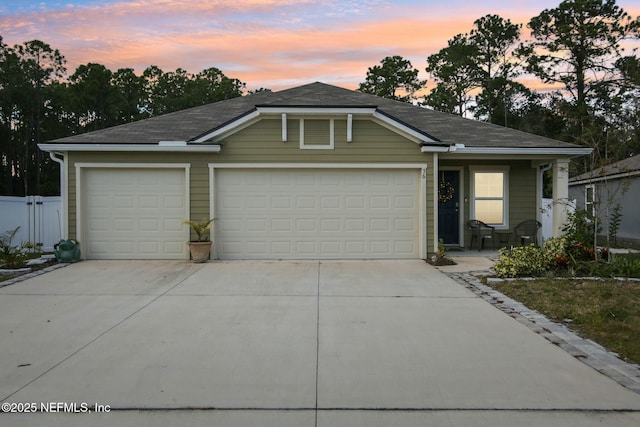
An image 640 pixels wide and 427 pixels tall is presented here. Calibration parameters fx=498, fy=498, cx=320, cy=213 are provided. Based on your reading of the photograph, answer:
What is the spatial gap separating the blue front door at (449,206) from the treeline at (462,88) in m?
15.5

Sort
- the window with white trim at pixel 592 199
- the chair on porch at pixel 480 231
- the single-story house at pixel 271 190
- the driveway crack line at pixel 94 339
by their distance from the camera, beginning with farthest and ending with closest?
the chair on porch at pixel 480 231 < the single-story house at pixel 271 190 < the window with white trim at pixel 592 199 < the driveway crack line at pixel 94 339

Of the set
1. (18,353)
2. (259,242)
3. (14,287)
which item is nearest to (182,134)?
(259,242)

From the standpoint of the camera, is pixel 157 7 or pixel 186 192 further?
pixel 157 7

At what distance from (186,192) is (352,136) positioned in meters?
3.89

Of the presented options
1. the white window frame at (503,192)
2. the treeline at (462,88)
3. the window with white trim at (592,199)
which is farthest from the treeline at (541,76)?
the white window frame at (503,192)

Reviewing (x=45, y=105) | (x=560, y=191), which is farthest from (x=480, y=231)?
(x=45, y=105)

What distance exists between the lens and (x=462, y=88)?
31.6 meters

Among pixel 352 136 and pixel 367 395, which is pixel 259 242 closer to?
pixel 352 136

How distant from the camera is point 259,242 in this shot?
11117 millimetres

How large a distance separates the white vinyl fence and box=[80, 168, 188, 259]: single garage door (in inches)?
102

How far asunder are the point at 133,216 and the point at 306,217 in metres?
3.85

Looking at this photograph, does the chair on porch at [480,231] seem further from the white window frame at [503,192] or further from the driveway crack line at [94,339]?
the driveway crack line at [94,339]

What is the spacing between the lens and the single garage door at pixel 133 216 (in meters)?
11.1

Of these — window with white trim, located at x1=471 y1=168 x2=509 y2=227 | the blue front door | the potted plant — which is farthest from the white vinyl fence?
window with white trim, located at x1=471 y1=168 x2=509 y2=227
